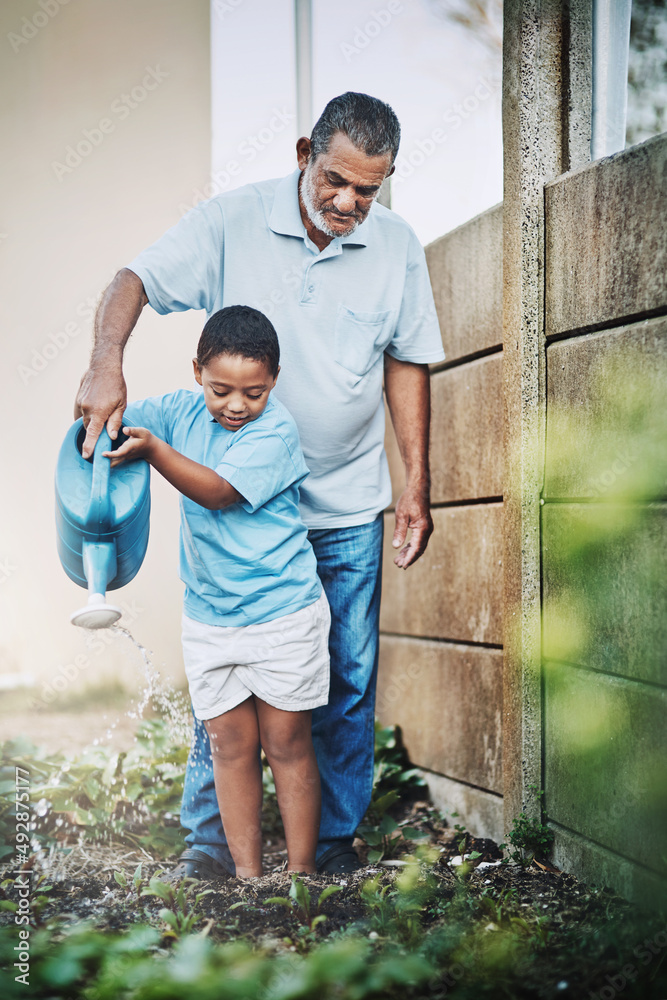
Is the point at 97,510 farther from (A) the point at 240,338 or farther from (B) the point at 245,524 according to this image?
(A) the point at 240,338

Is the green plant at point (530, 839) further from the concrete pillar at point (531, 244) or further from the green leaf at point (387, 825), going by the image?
the green leaf at point (387, 825)

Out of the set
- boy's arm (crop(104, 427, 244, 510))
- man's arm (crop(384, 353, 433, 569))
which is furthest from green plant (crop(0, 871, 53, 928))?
man's arm (crop(384, 353, 433, 569))

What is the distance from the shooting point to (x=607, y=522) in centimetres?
193

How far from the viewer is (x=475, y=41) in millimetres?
2736

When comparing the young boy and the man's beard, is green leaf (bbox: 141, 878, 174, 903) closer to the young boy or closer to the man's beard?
the young boy

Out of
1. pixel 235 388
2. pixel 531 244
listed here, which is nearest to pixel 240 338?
pixel 235 388

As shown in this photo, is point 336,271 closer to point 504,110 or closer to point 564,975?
point 504,110

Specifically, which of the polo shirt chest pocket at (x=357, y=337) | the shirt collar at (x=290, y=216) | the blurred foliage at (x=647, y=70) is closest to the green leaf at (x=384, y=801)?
the polo shirt chest pocket at (x=357, y=337)

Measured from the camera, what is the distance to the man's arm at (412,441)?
2.41m

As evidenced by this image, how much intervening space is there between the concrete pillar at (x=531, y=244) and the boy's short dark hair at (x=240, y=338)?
723 millimetres

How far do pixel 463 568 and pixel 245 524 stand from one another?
945mm

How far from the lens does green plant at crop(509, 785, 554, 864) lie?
2129 mm

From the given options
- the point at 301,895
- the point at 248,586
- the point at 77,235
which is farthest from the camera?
the point at 77,235

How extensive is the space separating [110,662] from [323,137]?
212cm
